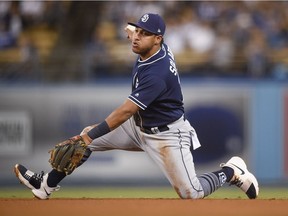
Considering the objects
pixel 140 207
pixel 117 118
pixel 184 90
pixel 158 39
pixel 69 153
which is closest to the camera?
pixel 140 207

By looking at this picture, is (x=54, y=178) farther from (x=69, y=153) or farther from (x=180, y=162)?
(x=180, y=162)

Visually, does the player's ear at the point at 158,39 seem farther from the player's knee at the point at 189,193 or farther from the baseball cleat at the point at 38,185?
the baseball cleat at the point at 38,185

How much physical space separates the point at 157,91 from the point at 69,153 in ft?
2.96

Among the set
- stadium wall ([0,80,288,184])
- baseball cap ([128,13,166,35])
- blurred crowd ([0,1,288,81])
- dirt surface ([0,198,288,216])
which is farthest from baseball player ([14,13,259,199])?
blurred crowd ([0,1,288,81])

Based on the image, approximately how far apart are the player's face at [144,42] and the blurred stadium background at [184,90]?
6008mm

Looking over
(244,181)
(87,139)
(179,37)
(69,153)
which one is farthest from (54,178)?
(179,37)

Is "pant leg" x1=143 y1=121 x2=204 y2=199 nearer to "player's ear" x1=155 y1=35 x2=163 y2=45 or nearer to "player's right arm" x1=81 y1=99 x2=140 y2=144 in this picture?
"player's right arm" x1=81 y1=99 x2=140 y2=144

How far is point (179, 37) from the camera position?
14.7 meters

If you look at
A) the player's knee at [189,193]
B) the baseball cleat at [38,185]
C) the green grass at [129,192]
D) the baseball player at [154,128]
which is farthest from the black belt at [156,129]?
the green grass at [129,192]

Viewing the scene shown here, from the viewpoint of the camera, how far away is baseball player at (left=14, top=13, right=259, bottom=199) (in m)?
7.43

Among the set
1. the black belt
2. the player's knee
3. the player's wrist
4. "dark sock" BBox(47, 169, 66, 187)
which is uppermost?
the player's wrist

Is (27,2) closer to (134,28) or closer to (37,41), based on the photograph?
(37,41)

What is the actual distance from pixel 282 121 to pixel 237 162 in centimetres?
549

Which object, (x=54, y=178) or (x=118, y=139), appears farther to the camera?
(x=118, y=139)
